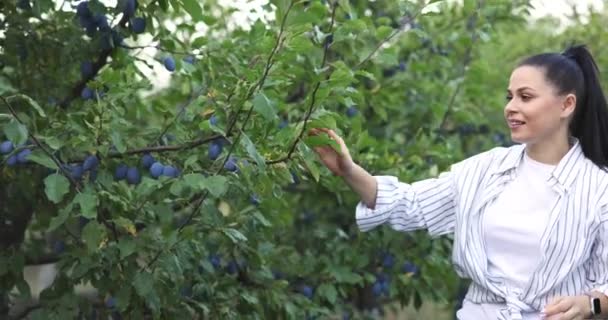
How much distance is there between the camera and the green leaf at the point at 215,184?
2.59 m

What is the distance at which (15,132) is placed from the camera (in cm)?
250

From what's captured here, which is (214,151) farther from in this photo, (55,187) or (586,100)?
(586,100)

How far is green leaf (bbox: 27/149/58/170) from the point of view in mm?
2625

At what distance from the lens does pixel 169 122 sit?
313cm

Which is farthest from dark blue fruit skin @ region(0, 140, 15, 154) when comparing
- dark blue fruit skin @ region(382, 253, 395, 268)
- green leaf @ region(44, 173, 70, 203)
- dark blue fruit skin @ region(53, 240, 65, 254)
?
dark blue fruit skin @ region(382, 253, 395, 268)

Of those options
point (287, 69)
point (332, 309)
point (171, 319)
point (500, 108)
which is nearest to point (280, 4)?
point (287, 69)

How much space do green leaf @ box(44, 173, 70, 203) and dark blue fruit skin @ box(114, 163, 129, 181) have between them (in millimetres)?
396

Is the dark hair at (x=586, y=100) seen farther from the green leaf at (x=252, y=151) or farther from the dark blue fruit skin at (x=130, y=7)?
the dark blue fruit skin at (x=130, y=7)

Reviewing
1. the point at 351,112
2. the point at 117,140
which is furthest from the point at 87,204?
the point at 351,112

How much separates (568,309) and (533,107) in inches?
18.1

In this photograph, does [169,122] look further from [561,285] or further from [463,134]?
[463,134]

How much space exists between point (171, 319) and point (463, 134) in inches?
86.8

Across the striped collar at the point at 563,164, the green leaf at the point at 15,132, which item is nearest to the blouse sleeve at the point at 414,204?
the striped collar at the point at 563,164

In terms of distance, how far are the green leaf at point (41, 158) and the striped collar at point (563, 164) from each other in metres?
1.05
